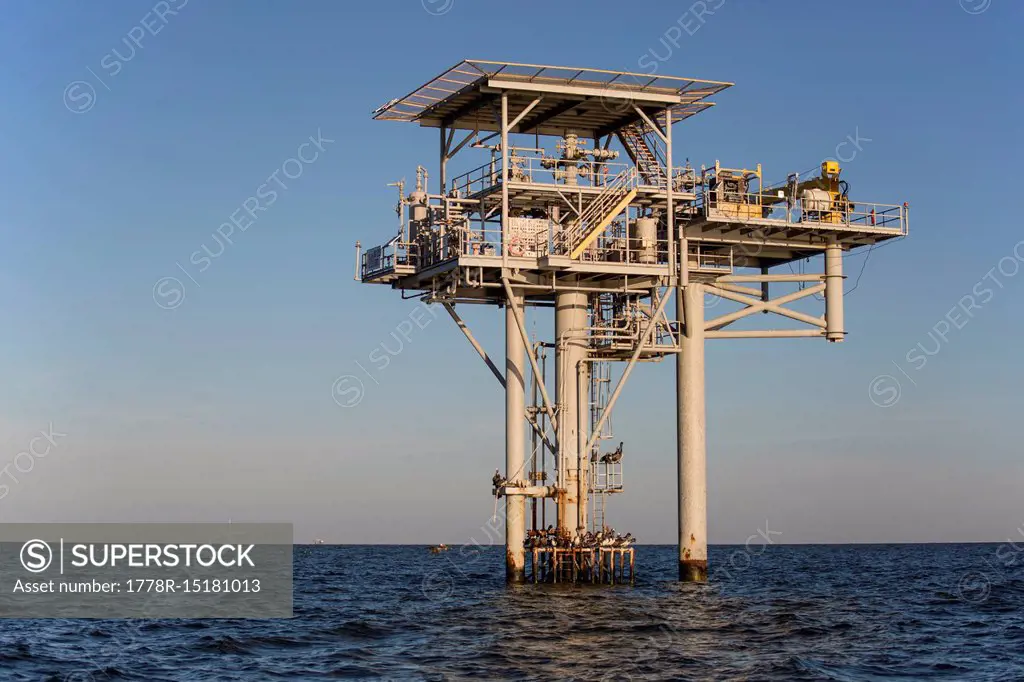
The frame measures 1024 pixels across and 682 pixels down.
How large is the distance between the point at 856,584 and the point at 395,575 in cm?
2997

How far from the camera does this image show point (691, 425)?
57750mm

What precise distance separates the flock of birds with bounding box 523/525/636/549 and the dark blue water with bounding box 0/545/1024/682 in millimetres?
1768

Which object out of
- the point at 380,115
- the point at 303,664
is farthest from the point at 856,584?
the point at 303,664

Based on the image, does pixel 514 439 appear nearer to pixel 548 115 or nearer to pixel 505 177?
pixel 505 177

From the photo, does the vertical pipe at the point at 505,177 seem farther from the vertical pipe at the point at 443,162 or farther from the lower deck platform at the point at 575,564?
the lower deck platform at the point at 575,564

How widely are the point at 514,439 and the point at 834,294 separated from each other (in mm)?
15474

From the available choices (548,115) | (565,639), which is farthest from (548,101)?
(565,639)

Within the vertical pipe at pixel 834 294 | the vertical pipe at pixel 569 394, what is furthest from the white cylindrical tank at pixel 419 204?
the vertical pipe at pixel 834 294

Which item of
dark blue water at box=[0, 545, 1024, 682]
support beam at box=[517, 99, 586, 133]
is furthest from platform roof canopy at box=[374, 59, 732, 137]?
dark blue water at box=[0, 545, 1024, 682]

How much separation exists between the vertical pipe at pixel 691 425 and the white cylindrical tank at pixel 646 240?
12.2ft

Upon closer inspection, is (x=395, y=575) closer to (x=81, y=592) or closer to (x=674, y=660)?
(x=81, y=592)

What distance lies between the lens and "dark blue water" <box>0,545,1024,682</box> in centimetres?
3825

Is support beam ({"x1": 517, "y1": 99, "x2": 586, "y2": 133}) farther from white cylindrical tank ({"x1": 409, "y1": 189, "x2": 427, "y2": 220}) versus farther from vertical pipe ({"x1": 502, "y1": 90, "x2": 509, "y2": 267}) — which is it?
white cylindrical tank ({"x1": 409, "y1": 189, "x2": 427, "y2": 220})

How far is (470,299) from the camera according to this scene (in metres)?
56.2
